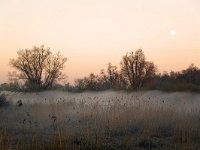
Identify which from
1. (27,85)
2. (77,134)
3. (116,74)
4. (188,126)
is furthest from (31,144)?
(116,74)

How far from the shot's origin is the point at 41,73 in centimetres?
5506

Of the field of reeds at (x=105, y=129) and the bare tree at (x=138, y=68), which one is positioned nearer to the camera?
the field of reeds at (x=105, y=129)

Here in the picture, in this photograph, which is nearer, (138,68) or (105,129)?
(105,129)

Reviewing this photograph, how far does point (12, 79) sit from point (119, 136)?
42965 mm

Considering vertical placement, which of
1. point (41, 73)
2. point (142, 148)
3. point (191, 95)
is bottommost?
point (142, 148)

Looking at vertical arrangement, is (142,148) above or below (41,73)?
below

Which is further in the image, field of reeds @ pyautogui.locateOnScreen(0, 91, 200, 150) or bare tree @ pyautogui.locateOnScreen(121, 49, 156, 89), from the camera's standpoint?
bare tree @ pyautogui.locateOnScreen(121, 49, 156, 89)

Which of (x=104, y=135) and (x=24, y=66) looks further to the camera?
(x=24, y=66)

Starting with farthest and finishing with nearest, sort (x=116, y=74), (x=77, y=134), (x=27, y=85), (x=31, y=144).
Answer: (x=116, y=74), (x=27, y=85), (x=77, y=134), (x=31, y=144)

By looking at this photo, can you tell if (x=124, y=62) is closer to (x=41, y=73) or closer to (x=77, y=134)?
(x=41, y=73)

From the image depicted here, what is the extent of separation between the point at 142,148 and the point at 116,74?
46.1 m

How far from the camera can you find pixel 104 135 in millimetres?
13961

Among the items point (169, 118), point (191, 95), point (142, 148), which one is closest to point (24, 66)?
point (191, 95)

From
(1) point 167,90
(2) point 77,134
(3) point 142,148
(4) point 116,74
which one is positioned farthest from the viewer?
(4) point 116,74
